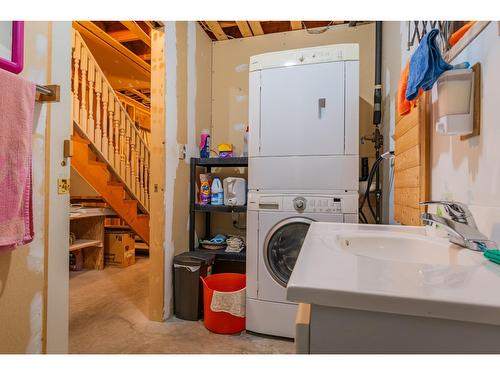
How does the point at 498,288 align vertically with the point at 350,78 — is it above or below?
below

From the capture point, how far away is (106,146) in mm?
3314

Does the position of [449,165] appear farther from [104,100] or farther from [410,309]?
[104,100]

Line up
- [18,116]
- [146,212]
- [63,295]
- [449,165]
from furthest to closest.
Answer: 1. [146,212]
2. [63,295]
3. [449,165]
4. [18,116]

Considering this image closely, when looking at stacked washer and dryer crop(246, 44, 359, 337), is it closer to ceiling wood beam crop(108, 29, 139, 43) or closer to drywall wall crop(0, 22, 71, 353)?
drywall wall crop(0, 22, 71, 353)

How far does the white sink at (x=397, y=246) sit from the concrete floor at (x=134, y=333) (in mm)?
1119

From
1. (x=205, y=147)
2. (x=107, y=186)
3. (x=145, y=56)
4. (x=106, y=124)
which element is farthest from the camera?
(x=145, y=56)

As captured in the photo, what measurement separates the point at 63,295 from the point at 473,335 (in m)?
1.51

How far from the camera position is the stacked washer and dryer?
1867 millimetres

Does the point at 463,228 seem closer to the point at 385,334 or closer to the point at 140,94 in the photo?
the point at 385,334

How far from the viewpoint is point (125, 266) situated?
359 centimetres

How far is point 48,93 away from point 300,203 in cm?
148

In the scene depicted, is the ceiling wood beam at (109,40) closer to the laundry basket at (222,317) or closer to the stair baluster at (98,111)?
the stair baluster at (98,111)

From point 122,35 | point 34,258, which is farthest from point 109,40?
point 34,258
